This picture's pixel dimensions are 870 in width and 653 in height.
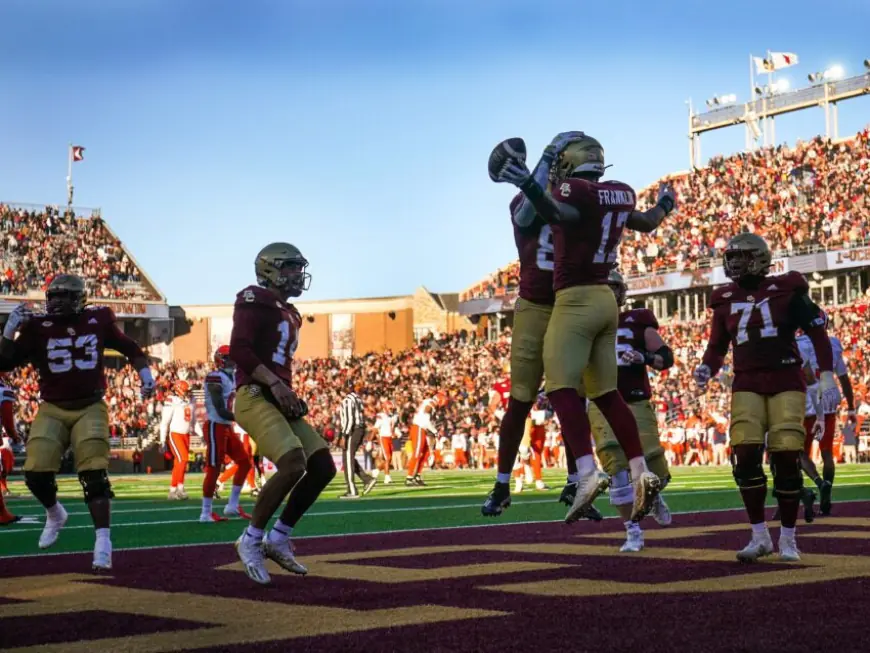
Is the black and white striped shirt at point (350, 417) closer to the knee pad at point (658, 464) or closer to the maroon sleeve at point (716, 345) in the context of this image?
the knee pad at point (658, 464)

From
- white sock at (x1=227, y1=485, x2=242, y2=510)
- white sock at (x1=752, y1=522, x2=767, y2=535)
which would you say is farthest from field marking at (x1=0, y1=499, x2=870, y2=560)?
white sock at (x1=752, y1=522, x2=767, y2=535)

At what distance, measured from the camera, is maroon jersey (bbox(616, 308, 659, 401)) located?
34.4 ft

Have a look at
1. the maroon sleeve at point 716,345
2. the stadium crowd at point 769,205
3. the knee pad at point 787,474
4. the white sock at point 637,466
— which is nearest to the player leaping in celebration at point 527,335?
the white sock at point 637,466

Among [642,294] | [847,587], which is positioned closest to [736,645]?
[847,587]

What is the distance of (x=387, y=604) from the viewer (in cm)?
613

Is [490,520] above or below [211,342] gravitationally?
below

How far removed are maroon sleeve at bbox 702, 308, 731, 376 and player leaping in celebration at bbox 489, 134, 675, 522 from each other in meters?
0.97

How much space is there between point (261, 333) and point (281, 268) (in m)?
0.47

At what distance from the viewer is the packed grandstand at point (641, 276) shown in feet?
121

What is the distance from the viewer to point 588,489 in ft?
23.6

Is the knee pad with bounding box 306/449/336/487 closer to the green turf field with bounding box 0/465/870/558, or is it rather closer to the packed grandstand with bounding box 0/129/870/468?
the green turf field with bounding box 0/465/870/558

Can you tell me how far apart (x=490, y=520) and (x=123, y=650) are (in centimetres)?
781

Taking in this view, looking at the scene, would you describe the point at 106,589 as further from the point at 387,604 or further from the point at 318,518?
the point at 318,518

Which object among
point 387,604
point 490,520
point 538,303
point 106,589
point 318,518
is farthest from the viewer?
point 318,518
